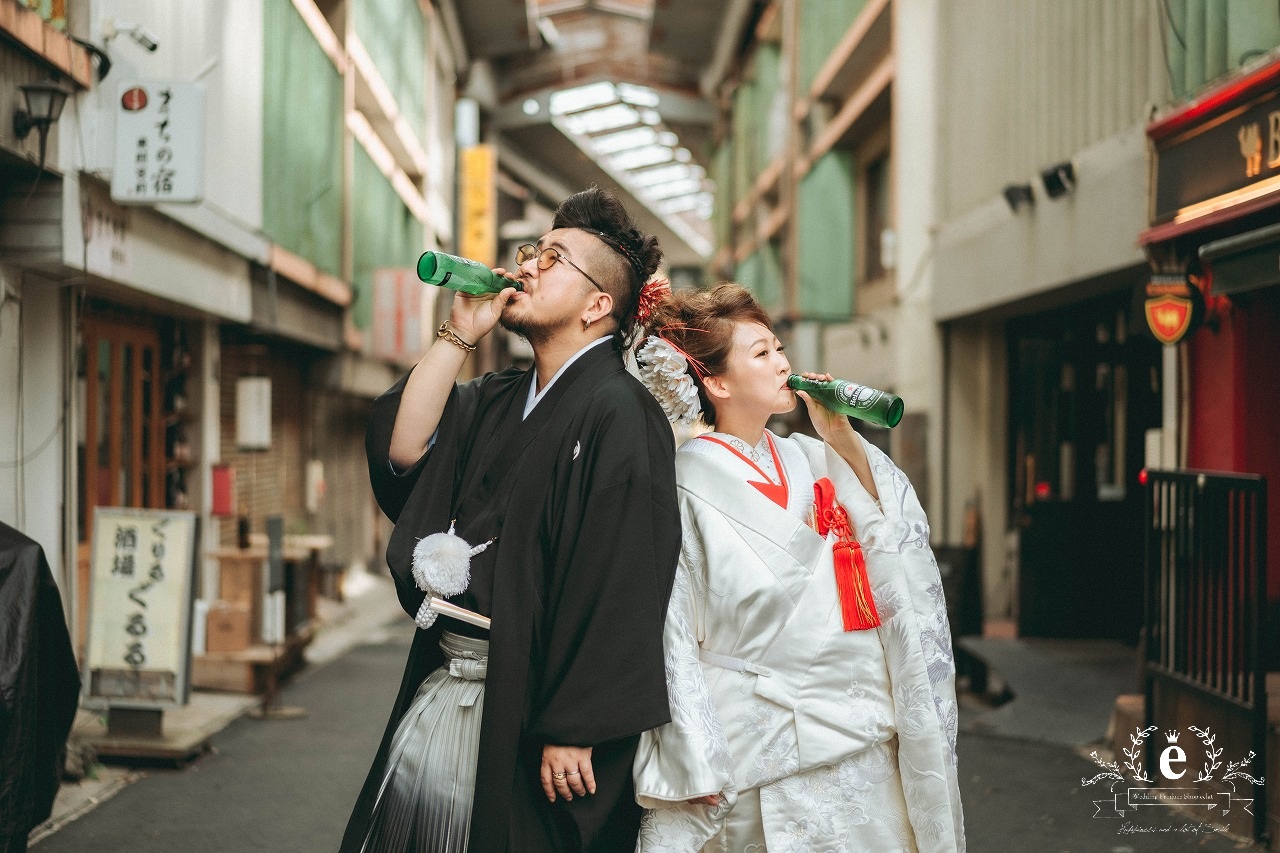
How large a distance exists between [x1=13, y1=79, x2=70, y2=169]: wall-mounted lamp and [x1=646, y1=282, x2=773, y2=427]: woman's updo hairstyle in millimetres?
3904

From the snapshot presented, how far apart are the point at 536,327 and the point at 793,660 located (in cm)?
108

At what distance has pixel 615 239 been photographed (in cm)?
306

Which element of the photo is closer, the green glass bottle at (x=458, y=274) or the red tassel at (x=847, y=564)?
the green glass bottle at (x=458, y=274)

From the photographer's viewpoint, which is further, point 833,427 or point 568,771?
point 833,427

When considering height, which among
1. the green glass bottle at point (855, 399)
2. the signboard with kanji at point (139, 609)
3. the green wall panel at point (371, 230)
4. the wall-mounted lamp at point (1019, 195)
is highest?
the green wall panel at point (371, 230)

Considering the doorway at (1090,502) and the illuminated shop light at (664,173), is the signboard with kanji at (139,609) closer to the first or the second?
the doorway at (1090,502)

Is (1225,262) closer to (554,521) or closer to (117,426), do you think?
(554,521)

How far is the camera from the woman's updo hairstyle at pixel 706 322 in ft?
10.6

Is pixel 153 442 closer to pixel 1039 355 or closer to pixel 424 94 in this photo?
pixel 1039 355

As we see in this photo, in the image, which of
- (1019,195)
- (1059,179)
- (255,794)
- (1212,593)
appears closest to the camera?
(1212,593)

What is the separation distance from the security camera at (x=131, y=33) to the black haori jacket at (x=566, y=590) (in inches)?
191

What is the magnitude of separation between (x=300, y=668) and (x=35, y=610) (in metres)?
6.07

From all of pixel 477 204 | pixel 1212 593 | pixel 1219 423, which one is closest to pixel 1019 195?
pixel 1219 423

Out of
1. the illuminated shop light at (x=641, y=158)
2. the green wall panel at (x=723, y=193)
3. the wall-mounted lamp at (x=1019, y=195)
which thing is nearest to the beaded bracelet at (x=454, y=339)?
the wall-mounted lamp at (x=1019, y=195)
